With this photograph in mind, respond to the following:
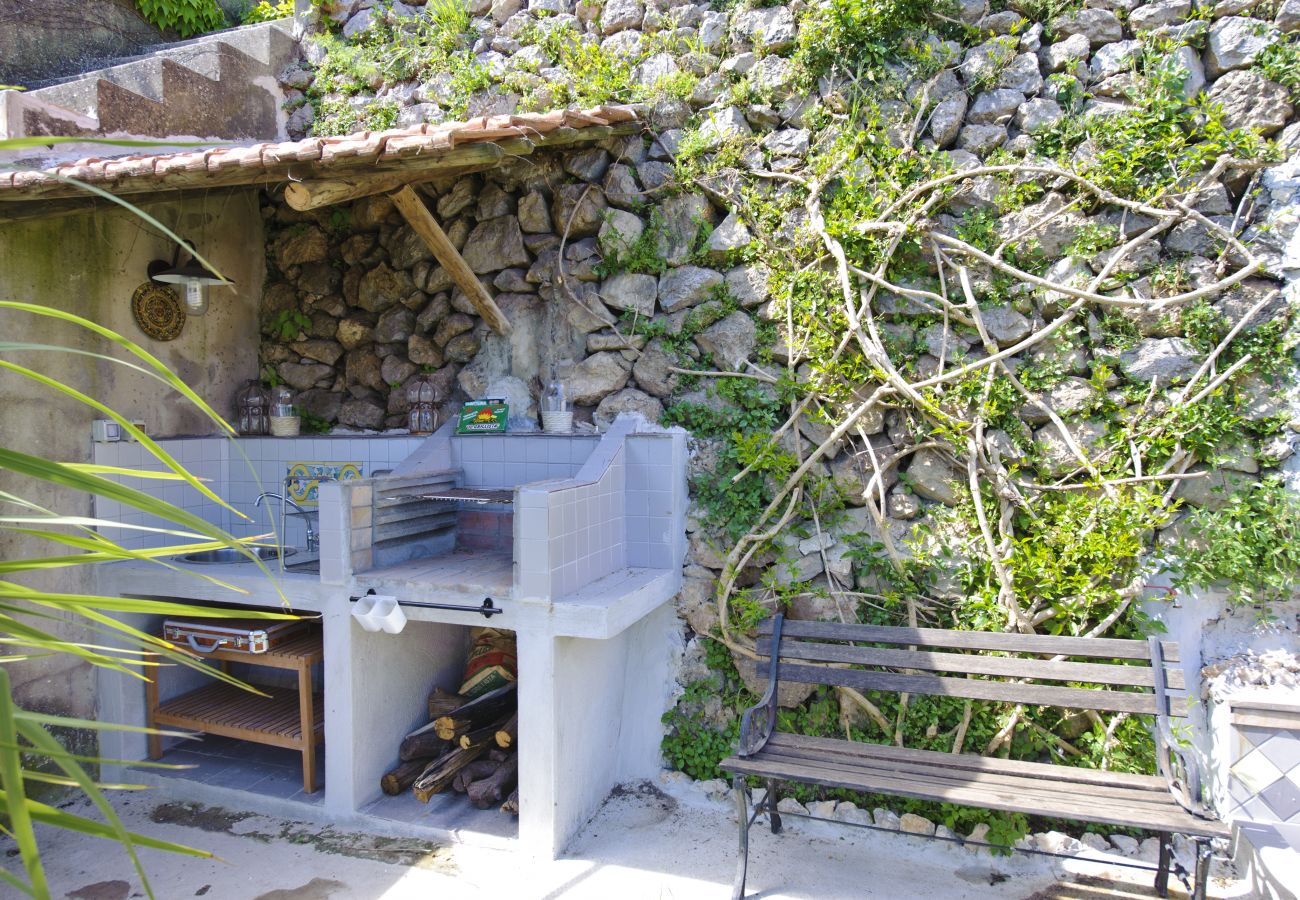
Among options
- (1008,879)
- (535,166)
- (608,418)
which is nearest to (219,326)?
(535,166)

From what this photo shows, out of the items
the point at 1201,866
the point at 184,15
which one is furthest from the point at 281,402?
the point at 1201,866

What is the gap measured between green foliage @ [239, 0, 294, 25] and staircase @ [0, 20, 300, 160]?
12 cm

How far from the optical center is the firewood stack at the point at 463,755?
11.5ft

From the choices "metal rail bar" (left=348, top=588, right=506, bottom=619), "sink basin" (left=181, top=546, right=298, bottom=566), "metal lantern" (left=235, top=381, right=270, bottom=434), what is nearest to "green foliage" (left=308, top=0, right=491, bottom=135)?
"metal lantern" (left=235, top=381, right=270, bottom=434)

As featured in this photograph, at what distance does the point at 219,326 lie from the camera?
14.7 ft

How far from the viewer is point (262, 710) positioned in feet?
12.7

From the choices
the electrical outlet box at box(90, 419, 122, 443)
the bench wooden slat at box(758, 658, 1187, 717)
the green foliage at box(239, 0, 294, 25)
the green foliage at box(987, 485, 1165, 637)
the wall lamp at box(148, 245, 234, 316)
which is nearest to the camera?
the bench wooden slat at box(758, 658, 1187, 717)

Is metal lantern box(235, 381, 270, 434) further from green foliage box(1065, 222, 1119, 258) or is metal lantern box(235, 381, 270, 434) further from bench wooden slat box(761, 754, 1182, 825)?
green foliage box(1065, 222, 1119, 258)

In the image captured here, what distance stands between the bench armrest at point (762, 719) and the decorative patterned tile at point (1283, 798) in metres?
1.84

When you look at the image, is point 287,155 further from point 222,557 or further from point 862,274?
point 862,274

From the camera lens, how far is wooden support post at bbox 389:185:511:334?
3.59 metres

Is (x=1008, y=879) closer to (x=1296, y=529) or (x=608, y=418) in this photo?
(x=1296, y=529)

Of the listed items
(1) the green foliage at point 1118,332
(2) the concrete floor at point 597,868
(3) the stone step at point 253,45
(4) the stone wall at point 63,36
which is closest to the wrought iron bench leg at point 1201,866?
(2) the concrete floor at point 597,868

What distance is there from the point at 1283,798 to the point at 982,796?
48.2 inches
